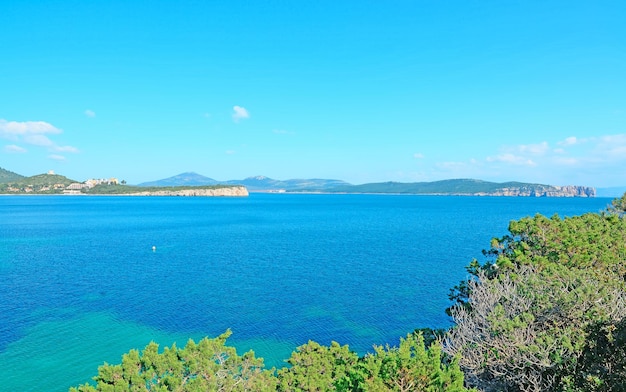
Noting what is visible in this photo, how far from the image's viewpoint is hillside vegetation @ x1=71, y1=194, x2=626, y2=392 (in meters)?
11.4

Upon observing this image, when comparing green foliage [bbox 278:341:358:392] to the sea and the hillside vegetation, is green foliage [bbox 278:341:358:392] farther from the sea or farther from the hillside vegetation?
the sea

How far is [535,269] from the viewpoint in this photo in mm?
20891

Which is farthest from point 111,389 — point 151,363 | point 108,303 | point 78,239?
point 78,239

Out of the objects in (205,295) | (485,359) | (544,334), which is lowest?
(205,295)

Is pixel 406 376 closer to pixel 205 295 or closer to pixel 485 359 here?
pixel 485 359

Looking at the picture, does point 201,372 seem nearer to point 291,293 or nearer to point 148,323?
point 148,323

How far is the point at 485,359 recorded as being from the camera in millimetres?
14680

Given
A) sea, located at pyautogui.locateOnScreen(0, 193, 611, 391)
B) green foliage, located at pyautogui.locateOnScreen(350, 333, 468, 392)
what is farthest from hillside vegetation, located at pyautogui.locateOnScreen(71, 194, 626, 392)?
sea, located at pyautogui.locateOnScreen(0, 193, 611, 391)

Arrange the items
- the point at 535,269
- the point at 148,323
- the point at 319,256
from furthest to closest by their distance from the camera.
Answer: the point at 319,256
the point at 148,323
the point at 535,269

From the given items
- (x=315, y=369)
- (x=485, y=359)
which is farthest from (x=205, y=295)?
(x=485, y=359)

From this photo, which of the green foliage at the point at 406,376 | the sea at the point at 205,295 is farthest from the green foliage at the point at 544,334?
the sea at the point at 205,295

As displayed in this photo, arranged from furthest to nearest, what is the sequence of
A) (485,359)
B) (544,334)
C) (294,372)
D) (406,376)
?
1. (294,372)
2. (485,359)
3. (544,334)
4. (406,376)

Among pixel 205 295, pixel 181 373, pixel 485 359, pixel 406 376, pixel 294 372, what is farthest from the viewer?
pixel 205 295

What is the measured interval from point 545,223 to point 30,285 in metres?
50.2
